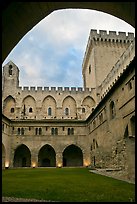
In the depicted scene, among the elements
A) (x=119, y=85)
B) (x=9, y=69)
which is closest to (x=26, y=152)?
(x=9, y=69)

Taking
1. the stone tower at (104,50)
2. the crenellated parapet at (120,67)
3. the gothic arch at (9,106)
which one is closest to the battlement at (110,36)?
the stone tower at (104,50)

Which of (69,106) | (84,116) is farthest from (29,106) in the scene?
(84,116)

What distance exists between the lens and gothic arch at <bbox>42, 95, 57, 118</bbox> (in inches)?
1928

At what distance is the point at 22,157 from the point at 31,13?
39.4m

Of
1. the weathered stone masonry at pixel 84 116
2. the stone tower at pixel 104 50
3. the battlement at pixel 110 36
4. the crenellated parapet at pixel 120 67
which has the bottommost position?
the weathered stone masonry at pixel 84 116

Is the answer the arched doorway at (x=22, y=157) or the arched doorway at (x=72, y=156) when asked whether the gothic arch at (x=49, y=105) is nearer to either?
the arched doorway at (x=72, y=156)

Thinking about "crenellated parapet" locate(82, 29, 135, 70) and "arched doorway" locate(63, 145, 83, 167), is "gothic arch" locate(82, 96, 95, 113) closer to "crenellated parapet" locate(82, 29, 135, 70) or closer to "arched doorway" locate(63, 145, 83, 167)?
"arched doorway" locate(63, 145, 83, 167)

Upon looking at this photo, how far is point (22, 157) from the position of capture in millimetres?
41625

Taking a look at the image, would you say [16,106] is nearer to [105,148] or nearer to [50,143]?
[50,143]

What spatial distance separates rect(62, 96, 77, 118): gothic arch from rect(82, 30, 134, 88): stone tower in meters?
5.73

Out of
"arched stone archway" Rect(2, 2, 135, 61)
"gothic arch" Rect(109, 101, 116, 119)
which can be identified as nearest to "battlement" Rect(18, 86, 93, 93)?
"gothic arch" Rect(109, 101, 116, 119)

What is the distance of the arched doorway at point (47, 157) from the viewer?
41719mm

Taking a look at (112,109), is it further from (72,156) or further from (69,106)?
(69,106)

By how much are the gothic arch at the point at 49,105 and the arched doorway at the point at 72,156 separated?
9069mm
